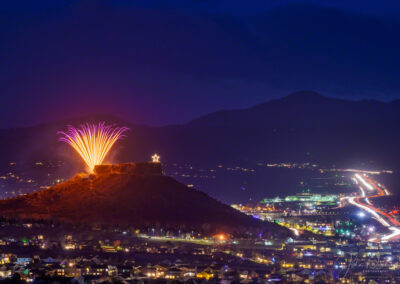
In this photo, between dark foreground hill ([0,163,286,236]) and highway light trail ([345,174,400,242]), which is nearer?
dark foreground hill ([0,163,286,236])

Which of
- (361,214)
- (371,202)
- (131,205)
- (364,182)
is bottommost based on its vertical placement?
(131,205)

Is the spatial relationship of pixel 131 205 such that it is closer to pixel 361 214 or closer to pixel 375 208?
pixel 361 214

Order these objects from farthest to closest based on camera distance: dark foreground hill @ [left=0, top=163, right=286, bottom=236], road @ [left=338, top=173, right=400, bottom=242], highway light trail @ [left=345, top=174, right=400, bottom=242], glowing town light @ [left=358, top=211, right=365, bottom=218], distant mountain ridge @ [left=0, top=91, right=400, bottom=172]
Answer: distant mountain ridge @ [left=0, top=91, right=400, bottom=172]
glowing town light @ [left=358, top=211, right=365, bottom=218]
road @ [left=338, top=173, right=400, bottom=242]
highway light trail @ [left=345, top=174, right=400, bottom=242]
dark foreground hill @ [left=0, top=163, right=286, bottom=236]

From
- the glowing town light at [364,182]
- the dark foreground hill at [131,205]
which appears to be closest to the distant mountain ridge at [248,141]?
the glowing town light at [364,182]

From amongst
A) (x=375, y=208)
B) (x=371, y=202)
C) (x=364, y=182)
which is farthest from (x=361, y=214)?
(x=364, y=182)

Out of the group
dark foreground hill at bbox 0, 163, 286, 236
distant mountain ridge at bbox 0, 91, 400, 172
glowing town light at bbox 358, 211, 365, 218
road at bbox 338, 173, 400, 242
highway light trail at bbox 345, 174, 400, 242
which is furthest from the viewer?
distant mountain ridge at bbox 0, 91, 400, 172

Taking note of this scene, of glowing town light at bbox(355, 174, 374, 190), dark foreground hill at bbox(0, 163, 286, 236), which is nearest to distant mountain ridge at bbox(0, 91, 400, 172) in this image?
glowing town light at bbox(355, 174, 374, 190)

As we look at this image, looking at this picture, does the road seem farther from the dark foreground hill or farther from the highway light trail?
the dark foreground hill
